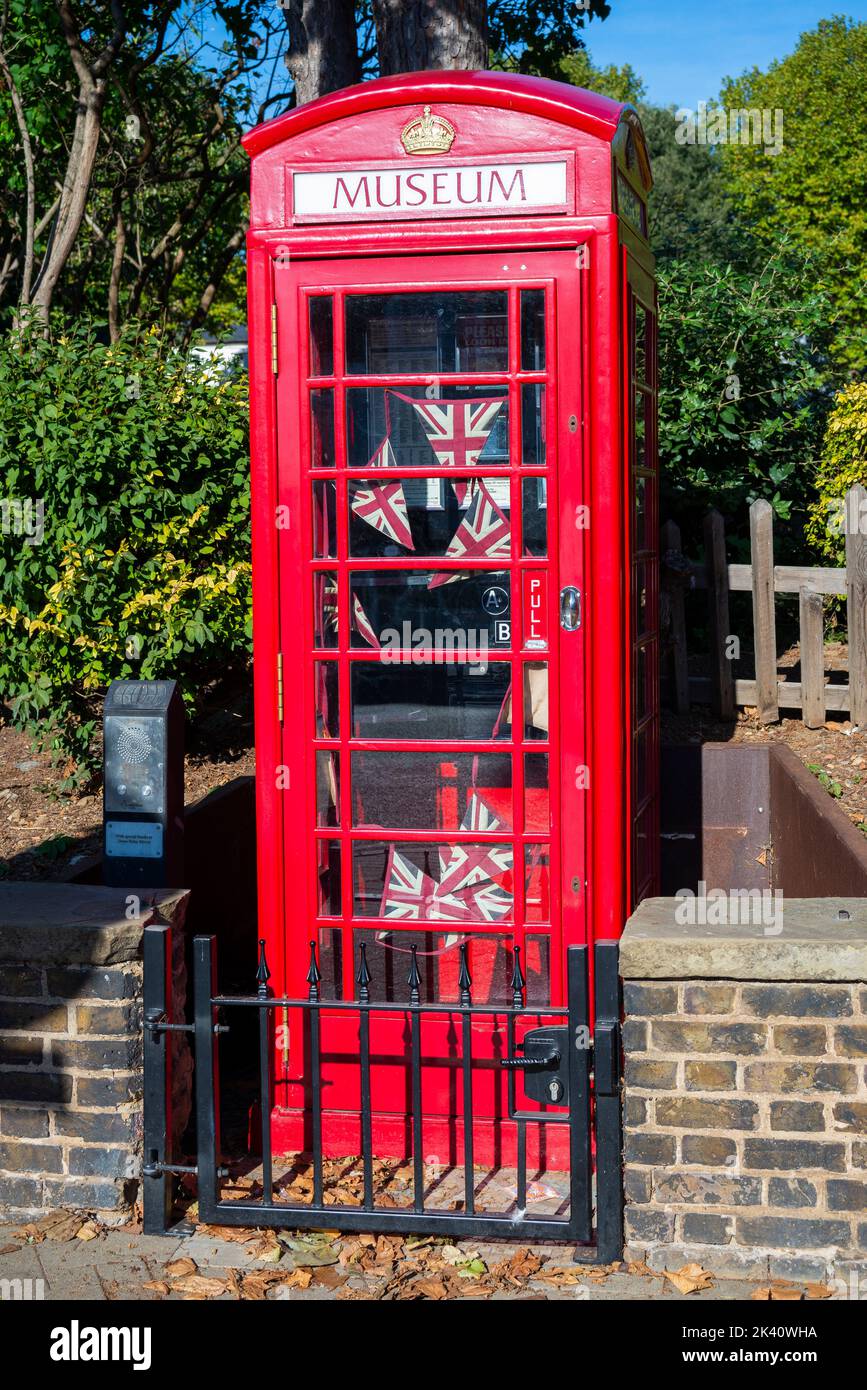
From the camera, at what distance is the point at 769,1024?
3641mm

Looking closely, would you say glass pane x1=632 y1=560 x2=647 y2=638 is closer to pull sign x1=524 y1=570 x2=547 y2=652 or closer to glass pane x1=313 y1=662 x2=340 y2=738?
pull sign x1=524 y1=570 x2=547 y2=652

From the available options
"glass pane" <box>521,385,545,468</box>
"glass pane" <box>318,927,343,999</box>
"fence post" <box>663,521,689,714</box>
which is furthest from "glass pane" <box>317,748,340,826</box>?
"fence post" <box>663,521,689,714</box>

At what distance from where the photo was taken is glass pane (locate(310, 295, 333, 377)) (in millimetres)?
4359

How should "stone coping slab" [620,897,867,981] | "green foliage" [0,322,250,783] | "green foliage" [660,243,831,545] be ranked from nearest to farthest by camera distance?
"stone coping slab" [620,897,867,981]
"green foliage" [0,322,250,783]
"green foliage" [660,243,831,545]

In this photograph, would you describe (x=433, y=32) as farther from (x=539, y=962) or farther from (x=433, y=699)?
(x=539, y=962)

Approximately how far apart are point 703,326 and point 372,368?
549 cm

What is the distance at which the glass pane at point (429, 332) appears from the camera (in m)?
4.28

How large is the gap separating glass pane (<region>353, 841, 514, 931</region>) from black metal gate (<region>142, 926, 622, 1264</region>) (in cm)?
49

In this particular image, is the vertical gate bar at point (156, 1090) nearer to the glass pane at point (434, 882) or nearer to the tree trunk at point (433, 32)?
the glass pane at point (434, 882)

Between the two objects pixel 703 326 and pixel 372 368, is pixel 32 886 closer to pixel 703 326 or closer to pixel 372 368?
pixel 372 368

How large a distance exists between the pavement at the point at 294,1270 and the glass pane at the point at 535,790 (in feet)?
4.24

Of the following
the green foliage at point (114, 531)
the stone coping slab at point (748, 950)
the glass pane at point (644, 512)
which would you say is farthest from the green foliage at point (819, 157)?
the stone coping slab at point (748, 950)
